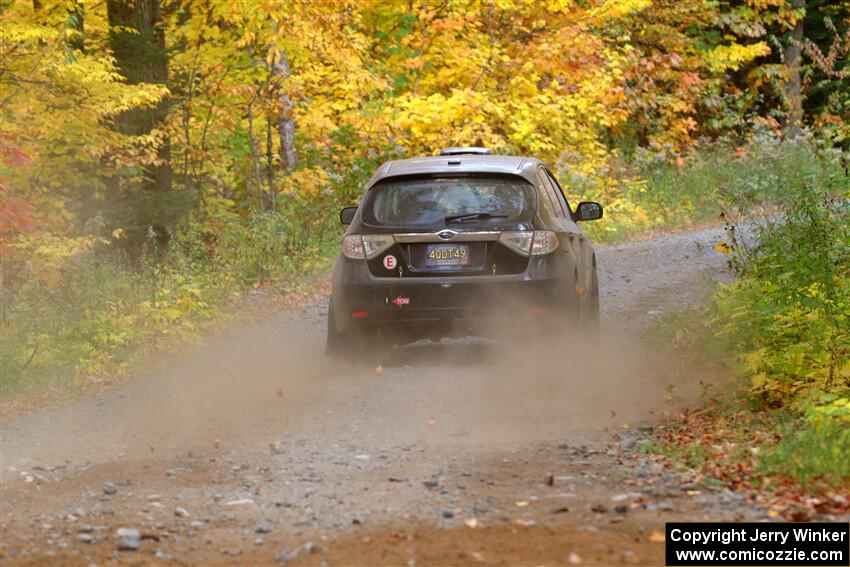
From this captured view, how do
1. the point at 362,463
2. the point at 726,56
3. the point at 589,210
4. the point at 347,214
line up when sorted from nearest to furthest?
1. the point at 362,463
2. the point at 347,214
3. the point at 589,210
4. the point at 726,56

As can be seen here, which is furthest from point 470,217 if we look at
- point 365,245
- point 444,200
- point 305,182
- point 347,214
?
point 305,182

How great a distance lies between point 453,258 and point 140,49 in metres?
8.47

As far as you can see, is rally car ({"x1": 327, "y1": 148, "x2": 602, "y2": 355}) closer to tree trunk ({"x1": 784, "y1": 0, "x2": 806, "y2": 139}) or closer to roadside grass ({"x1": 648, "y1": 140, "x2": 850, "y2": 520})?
roadside grass ({"x1": 648, "y1": 140, "x2": 850, "y2": 520})

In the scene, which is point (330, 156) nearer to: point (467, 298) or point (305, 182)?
point (305, 182)

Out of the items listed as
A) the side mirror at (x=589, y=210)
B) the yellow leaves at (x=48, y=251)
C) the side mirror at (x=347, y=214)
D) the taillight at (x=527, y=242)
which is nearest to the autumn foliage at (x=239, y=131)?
the yellow leaves at (x=48, y=251)

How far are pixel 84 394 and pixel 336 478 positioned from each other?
14.8 feet

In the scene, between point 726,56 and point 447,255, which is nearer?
point 447,255

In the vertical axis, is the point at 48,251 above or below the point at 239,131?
below

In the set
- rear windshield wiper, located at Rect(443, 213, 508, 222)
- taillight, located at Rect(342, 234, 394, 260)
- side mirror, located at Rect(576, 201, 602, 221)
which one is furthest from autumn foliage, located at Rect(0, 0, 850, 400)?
rear windshield wiper, located at Rect(443, 213, 508, 222)

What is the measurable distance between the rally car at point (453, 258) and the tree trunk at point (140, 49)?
24.1ft

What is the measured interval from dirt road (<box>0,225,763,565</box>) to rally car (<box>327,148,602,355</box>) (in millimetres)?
446

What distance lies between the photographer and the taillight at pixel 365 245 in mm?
11070

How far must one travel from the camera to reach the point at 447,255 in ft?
36.0

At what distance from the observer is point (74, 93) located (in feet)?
51.2
